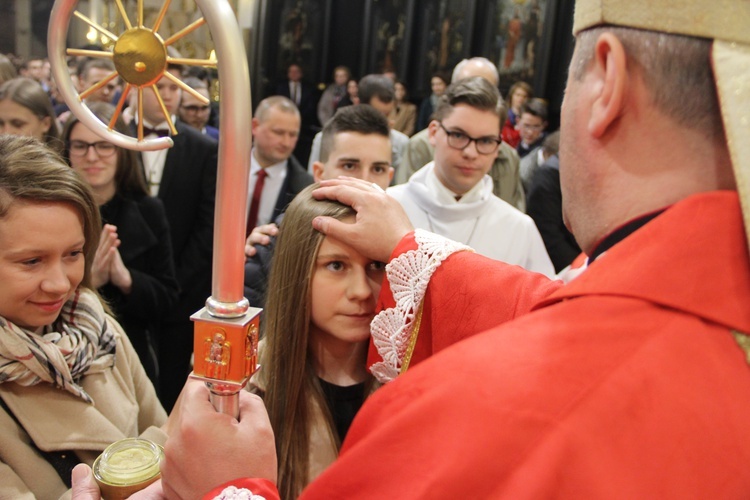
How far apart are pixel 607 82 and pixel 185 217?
300cm

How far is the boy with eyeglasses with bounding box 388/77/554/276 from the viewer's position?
2918 millimetres

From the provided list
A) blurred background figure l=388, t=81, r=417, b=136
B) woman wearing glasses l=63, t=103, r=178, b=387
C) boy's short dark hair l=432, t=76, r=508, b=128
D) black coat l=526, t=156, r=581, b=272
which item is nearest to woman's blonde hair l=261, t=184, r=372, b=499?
woman wearing glasses l=63, t=103, r=178, b=387

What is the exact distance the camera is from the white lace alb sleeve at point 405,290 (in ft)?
4.85

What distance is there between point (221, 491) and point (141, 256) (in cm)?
209

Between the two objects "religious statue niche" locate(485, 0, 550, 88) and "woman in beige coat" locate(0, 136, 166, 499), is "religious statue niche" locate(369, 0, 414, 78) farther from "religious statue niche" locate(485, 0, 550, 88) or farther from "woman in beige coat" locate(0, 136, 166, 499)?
"woman in beige coat" locate(0, 136, 166, 499)

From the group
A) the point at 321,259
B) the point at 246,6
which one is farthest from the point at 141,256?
the point at 246,6

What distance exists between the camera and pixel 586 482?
2.33 ft

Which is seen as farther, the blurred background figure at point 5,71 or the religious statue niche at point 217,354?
the blurred background figure at point 5,71

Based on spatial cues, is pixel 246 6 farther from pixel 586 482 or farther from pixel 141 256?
pixel 586 482

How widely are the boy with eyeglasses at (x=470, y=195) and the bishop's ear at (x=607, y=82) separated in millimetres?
1989

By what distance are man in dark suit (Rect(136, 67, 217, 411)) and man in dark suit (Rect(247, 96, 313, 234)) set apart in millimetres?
271

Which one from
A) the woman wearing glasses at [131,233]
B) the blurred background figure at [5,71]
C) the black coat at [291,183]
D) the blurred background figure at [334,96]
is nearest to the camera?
the woman wearing glasses at [131,233]

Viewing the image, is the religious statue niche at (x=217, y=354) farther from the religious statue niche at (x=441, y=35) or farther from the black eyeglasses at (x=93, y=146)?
the religious statue niche at (x=441, y=35)

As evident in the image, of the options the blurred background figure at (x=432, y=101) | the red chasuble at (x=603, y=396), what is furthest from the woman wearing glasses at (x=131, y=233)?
the blurred background figure at (x=432, y=101)
